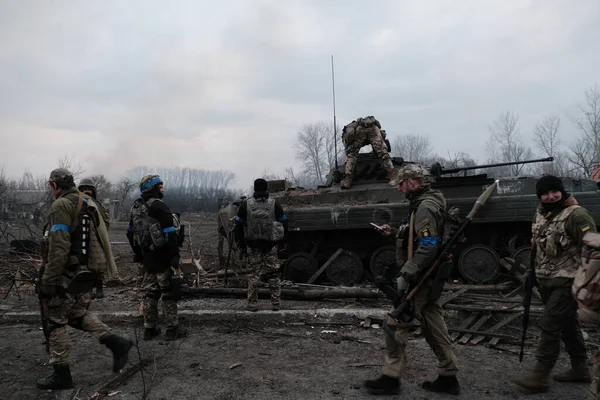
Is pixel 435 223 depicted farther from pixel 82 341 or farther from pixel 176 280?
pixel 82 341

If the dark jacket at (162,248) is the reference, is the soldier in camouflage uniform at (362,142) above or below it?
above

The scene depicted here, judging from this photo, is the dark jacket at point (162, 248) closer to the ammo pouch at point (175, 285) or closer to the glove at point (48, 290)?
the ammo pouch at point (175, 285)

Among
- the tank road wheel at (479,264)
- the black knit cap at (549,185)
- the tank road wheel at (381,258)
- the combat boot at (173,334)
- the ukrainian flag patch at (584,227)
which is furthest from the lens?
the tank road wheel at (381,258)

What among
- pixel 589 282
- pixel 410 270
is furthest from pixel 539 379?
pixel 410 270

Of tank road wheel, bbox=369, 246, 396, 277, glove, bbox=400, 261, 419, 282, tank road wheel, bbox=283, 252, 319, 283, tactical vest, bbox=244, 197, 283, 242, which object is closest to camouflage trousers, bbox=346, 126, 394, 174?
tank road wheel, bbox=369, 246, 396, 277

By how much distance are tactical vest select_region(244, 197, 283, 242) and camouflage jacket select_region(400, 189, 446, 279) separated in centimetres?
310

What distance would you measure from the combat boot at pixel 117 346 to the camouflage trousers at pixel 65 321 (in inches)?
2.4

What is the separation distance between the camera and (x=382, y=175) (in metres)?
9.81

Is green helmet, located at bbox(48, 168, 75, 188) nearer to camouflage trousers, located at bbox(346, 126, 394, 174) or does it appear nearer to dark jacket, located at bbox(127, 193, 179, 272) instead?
dark jacket, located at bbox(127, 193, 179, 272)

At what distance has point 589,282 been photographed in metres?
3.05

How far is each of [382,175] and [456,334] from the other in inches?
191

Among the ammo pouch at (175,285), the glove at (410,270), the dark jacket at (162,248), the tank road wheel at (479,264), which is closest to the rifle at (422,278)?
the glove at (410,270)

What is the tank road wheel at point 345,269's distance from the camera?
9.09 meters

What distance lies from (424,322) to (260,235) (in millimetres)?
3232
